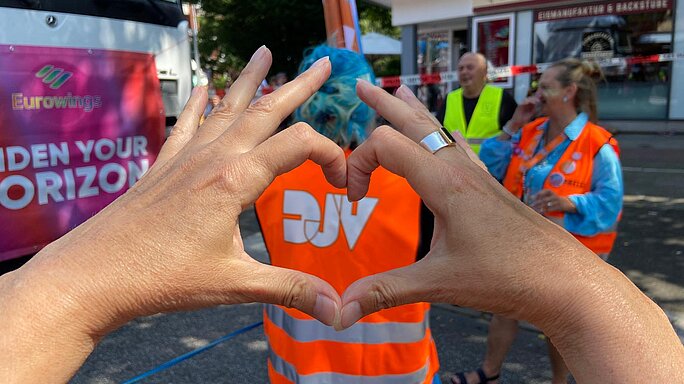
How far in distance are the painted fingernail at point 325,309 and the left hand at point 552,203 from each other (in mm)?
1888

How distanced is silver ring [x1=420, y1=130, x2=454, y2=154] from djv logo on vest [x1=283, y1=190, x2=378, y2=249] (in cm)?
61

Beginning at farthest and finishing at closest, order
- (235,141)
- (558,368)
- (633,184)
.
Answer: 1. (633,184)
2. (558,368)
3. (235,141)

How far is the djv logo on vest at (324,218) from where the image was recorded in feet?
5.35

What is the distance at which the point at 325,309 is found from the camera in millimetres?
954

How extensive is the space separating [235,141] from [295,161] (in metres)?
0.11

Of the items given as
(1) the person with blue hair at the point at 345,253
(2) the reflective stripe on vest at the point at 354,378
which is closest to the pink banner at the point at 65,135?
(1) the person with blue hair at the point at 345,253

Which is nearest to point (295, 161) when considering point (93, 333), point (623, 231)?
point (93, 333)

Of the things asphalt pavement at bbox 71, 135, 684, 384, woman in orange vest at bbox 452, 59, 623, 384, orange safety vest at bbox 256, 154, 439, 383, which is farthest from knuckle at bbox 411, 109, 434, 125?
asphalt pavement at bbox 71, 135, 684, 384

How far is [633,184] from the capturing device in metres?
7.66

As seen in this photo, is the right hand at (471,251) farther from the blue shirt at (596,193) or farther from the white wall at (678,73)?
the white wall at (678,73)

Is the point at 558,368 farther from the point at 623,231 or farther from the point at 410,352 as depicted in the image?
the point at 623,231

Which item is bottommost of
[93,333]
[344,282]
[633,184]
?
[633,184]

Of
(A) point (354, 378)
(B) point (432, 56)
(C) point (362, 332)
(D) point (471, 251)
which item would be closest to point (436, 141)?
(D) point (471, 251)

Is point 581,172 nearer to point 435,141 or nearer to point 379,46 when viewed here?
point 435,141
